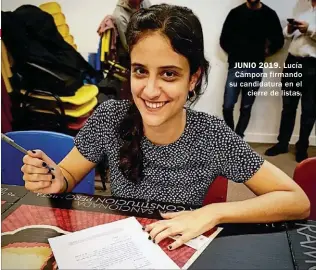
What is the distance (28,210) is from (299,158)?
39.3 inches

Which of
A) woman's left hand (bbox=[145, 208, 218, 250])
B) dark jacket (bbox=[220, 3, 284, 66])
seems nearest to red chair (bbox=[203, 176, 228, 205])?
woman's left hand (bbox=[145, 208, 218, 250])

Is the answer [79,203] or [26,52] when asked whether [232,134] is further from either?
[26,52]

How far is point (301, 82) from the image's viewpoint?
1.50 m

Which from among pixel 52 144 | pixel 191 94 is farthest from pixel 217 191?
pixel 52 144

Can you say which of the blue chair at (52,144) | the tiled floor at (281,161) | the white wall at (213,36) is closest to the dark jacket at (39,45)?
the white wall at (213,36)

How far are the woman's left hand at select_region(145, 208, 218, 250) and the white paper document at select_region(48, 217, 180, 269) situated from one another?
2 centimetres

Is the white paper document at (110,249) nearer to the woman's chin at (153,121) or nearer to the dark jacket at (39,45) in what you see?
the woman's chin at (153,121)

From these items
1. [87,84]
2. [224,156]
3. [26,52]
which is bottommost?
[224,156]

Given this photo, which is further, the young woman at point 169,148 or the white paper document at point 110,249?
the young woman at point 169,148

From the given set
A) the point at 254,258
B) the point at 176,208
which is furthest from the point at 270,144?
the point at 254,258

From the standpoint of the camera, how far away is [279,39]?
1463 mm

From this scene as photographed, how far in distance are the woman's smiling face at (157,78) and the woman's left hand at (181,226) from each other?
0.24 metres

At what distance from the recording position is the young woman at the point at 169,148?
2.92 ft

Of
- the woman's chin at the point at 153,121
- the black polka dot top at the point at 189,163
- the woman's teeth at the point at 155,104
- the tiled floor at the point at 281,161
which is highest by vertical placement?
the woman's teeth at the point at 155,104
